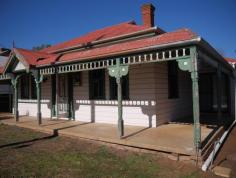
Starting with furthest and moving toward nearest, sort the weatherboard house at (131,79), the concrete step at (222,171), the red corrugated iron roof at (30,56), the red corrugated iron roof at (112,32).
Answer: the red corrugated iron roof at (112,32) < the red corrugated iron roof at (30,56) < the weatherboard house at (131,79) < the concrete step at (222,171)

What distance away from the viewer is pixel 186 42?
19.0 ft

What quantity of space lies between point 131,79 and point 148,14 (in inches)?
190

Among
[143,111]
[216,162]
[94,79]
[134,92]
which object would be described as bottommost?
[216,162]

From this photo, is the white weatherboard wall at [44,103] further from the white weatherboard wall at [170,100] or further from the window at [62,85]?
the white weatherboard wall at [170,100]

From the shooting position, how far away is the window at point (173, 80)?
10.6 meters

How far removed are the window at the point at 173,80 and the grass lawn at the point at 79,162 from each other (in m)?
4.88

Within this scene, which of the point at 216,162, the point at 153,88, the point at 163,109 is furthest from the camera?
the point at 163,109

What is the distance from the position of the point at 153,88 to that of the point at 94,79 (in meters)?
3.29

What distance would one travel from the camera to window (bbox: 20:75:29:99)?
49.2 ft

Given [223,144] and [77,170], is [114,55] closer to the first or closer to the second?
[77,170]

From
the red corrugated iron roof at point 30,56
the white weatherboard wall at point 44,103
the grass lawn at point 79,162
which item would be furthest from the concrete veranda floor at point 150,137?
the white weatherboard wall at point 44,103

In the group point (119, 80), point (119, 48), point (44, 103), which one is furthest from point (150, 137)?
point (44, 103)

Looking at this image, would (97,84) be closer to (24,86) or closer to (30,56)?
(30,56)

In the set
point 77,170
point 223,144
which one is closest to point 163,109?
point 223,144
